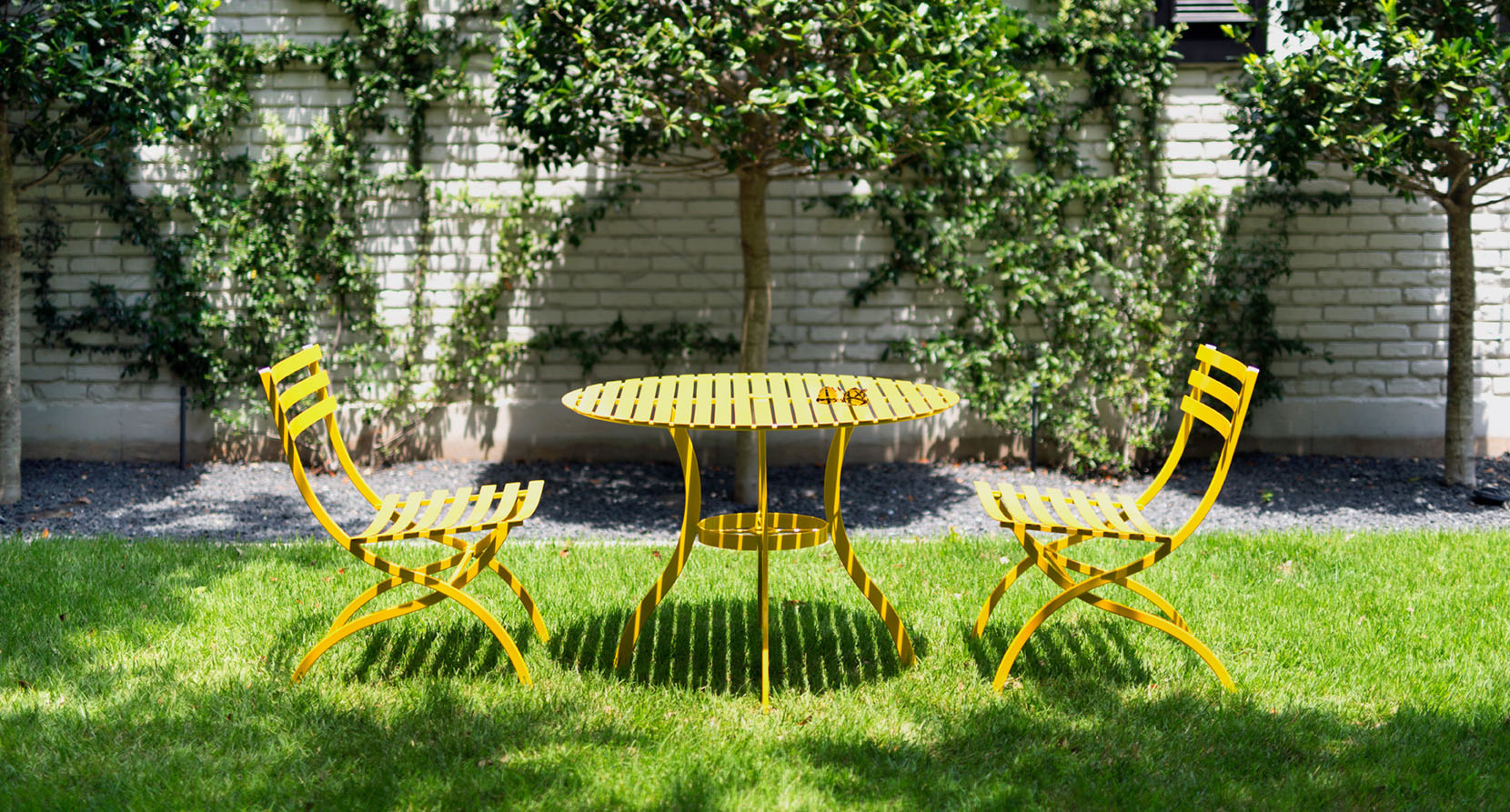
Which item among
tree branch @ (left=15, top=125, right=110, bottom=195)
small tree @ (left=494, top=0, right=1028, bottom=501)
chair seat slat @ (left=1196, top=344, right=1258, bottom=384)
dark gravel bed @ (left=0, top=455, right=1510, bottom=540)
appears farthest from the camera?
tree branch @ (left=15, top=125, right=110, bottom=195)

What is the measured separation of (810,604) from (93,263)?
486 cm

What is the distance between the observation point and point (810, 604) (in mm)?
3814

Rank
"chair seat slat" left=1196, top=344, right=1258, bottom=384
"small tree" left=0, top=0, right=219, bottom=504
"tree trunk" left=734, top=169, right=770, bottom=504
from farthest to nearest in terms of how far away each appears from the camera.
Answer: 1. "tree trunk" left=734, top=169, right=770, bottom=504
2. "small tree" left=0, top=0, right=219, bottom=504
3. "chair seat slat" left=1196, top=344, right=1258, bottom=384

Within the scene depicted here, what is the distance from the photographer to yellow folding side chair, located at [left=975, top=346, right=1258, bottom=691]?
10.0ft

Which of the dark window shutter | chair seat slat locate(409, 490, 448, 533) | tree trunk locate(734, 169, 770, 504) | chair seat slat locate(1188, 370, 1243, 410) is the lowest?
chair seat slat locate(409, 490, 448, 533)

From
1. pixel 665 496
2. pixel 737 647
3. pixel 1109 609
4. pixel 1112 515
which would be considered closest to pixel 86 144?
pixel 665 496

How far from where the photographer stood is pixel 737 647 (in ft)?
11.2

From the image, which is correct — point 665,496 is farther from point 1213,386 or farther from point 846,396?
point 1213,386

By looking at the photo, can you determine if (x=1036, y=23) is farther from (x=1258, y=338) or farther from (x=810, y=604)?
(x=810, y=604)

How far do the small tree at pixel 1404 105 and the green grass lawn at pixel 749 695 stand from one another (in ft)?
5.97

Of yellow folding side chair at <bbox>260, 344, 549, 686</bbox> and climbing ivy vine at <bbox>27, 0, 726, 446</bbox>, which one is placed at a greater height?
climbing ivy vine at <bbox>27, 0, 726, 446</bbox>

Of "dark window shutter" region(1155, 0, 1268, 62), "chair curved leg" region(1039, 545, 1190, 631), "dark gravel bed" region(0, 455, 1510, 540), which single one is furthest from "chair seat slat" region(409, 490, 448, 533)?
"dark window shutter" region(1155, 0, 1268, 62)

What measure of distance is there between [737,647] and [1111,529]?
117cm

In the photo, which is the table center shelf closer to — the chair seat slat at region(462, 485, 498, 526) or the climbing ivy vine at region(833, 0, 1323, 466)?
the chair seat slat at region(462, 485, 498, 526)
